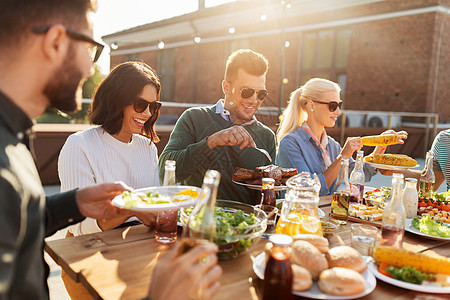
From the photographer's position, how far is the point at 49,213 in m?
1.56

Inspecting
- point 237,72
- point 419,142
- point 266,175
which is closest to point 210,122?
point 237,72

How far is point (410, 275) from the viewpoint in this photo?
138cm

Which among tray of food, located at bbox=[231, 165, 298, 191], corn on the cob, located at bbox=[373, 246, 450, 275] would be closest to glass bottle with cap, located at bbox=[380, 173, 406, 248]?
corn on the cob, located at bbox=[373, 246, 450, 275]

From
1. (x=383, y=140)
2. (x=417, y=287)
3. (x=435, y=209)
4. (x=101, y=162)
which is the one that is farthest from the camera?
(x=383, y=140)

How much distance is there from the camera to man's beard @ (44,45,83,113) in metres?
1.20

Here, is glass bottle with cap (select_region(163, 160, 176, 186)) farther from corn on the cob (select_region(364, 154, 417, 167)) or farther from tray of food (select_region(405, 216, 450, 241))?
corn on the cob (select_region(364, 154, 417, 167))

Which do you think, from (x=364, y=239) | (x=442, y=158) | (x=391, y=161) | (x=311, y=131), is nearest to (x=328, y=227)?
(x=364, y=239)

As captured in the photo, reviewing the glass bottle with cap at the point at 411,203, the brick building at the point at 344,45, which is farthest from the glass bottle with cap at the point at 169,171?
the brick building at the point at 344,45

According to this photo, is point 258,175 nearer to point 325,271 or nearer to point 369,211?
point 369,211

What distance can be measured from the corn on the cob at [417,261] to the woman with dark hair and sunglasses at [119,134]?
1.69m

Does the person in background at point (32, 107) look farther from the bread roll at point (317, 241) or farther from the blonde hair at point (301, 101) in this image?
the blonde hair at point (301, 101)

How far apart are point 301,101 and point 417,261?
7.86 feet

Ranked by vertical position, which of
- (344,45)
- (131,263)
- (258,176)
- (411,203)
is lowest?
(131,263)

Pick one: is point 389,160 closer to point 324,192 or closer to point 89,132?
point 324,192
